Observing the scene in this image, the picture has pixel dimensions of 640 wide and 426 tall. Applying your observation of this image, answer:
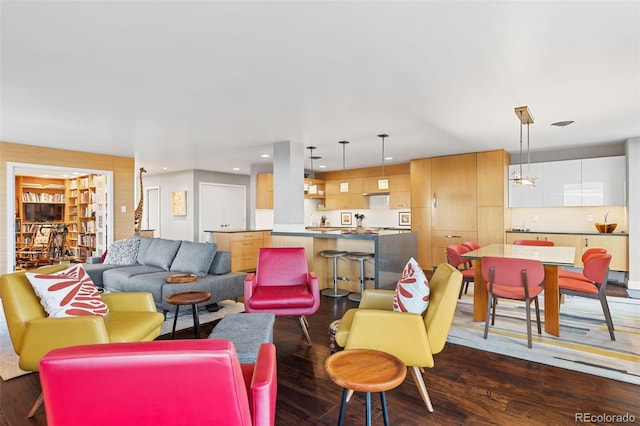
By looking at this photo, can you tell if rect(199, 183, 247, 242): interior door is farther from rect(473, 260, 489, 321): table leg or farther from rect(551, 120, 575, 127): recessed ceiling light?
rect(551, 120, 575, 127): recessed ceiling light

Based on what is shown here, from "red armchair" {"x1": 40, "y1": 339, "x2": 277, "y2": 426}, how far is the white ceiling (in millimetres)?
1893

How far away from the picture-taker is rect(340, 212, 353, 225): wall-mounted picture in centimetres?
964

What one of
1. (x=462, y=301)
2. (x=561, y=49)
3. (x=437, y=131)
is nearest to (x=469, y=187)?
(x=437, y=131)

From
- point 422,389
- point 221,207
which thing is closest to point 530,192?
point 422,389

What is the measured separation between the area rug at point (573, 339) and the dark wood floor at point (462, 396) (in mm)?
197

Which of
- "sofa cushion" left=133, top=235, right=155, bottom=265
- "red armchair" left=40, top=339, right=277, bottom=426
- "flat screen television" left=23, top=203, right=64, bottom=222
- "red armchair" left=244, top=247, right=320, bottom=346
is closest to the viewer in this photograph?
"red armchair" left=40, top=339, right=277, bottom=426

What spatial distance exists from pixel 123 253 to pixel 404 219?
20.6 feet

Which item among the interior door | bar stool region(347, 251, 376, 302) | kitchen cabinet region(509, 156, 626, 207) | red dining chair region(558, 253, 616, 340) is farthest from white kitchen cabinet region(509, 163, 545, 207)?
the interior door

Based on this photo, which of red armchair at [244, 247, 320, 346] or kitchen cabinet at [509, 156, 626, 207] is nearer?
red armchair at [244, 247, 320, 346]

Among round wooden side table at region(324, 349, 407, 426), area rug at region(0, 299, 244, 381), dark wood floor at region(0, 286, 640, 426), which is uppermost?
round wooden side table at region(324, 349, 407, 426)

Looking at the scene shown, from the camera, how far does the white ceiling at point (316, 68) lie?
2.08 meters

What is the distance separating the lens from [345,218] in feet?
31.9

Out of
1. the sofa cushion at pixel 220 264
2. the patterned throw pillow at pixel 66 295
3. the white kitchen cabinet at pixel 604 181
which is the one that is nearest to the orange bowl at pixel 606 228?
the white kitchen cabinet at pixel 604 181
